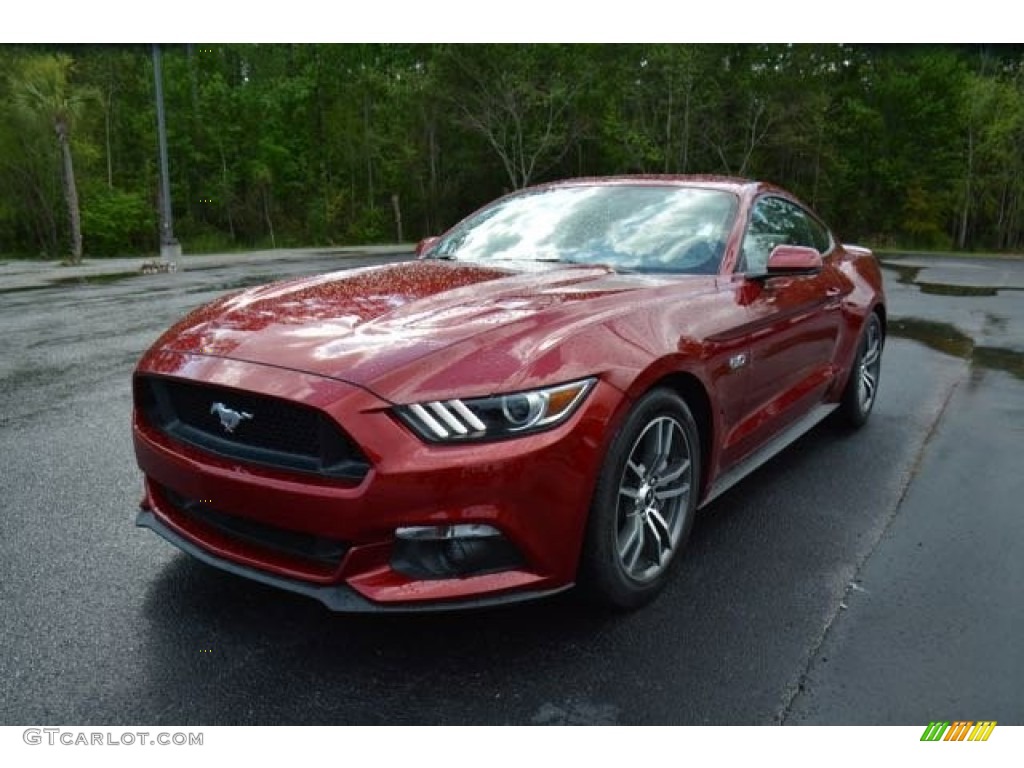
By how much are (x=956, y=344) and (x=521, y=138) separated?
34.3m

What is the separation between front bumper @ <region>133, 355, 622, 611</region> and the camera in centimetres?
229

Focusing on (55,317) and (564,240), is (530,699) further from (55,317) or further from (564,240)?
(55,317)

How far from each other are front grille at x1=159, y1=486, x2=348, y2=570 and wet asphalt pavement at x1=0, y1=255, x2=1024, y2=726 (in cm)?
34

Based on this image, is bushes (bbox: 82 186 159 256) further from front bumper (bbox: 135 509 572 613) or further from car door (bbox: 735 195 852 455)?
front bumper (bbox: 135 509 572 613)

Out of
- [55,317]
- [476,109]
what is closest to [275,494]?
[55,317]

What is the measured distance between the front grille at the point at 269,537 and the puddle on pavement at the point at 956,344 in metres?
6.19

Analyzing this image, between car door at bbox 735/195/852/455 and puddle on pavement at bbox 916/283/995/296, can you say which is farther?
puddle on pavement at bbox 916/283/995/296

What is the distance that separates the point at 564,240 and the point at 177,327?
1.79 metres

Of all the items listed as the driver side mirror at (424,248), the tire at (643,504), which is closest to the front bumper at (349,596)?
the tire at (643,504)

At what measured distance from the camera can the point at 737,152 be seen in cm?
4291

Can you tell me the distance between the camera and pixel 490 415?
238cm

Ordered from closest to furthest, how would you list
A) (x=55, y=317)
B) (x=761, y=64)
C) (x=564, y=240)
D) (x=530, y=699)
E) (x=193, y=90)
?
1. (x=530, y=699)
2. (x=564, y=240)
3. (x=55, y=317)
4. (x=761, y=64)
5. (x=193, y=90)

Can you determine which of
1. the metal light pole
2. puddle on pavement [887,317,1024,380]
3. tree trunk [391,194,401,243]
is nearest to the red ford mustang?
puddle on pavement [887,317,1024,380]
